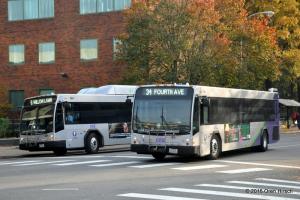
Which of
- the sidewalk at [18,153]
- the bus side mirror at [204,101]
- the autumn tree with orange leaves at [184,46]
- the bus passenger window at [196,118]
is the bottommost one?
the sidewalk at [18,153]

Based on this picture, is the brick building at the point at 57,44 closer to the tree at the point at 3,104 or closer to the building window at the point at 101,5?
the building window at the point at 101,5

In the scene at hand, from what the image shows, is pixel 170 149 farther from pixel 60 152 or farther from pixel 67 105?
pixel 60 152

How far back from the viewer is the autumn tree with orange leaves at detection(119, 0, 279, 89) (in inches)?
1401

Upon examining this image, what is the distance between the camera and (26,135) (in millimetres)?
27156

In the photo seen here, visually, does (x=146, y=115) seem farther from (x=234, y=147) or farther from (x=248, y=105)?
(x=248, y=105)

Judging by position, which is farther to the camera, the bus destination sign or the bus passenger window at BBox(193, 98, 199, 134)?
the bus destination sign

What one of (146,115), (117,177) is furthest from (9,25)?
(117,177)

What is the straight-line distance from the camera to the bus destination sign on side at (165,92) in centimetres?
2016

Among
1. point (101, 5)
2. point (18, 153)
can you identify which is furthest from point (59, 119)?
point (101, 5)

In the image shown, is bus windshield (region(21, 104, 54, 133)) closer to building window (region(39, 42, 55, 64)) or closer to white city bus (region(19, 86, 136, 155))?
white city bus (region(19, 86, 136, 155))

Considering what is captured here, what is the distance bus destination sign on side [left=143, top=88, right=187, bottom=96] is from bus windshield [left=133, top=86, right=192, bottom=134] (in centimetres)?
7

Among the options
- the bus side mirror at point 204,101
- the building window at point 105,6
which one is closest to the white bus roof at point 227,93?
the bus side mirror at point 204,101

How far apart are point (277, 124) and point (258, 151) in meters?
2.73

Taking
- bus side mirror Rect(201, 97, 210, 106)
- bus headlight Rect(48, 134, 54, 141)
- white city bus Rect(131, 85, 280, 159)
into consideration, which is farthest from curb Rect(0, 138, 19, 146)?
bus side mirror Rect(201, 97, 210, 106)
